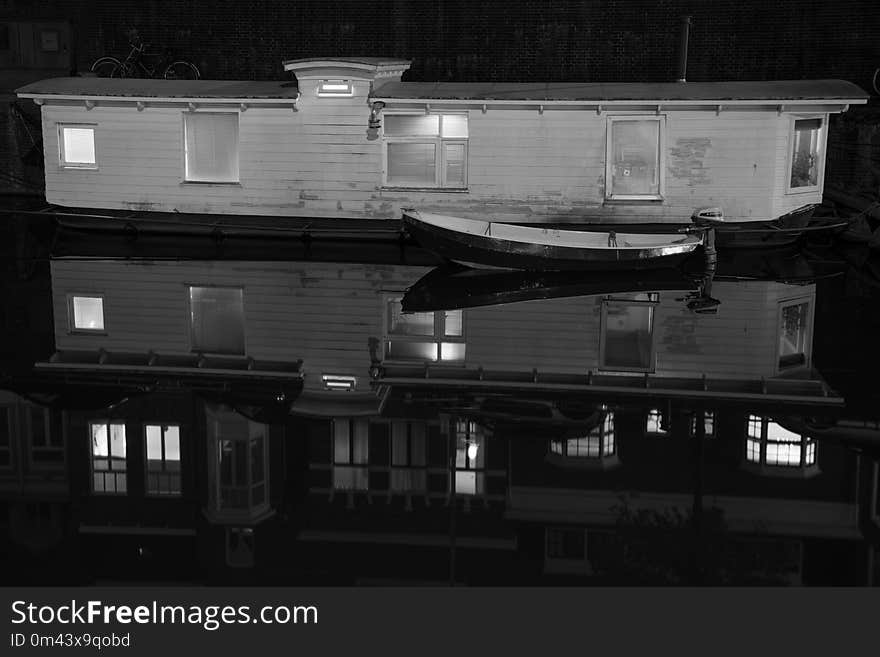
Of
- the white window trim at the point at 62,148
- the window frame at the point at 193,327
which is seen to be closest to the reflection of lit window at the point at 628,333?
the window frame at the point at 193,327

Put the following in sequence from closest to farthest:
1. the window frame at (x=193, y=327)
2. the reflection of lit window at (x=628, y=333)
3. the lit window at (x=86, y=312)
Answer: the reflection of lit window at (x=628, y=333), the window frame at (x=193, y=327), the lit window at (x=86, y=312)

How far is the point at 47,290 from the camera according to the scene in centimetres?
1579

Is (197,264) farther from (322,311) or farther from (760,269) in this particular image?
(760,269)

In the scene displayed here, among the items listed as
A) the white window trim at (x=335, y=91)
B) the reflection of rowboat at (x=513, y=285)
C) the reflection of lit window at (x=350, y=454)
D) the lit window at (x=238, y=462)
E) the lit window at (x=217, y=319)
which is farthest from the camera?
the white window trim at (x=335, y=91)

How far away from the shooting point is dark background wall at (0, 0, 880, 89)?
24219 millimetres

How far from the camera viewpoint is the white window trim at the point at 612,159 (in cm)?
1858

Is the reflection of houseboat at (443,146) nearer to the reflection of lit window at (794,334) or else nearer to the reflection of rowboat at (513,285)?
the reflection of rowboat at (513,285)

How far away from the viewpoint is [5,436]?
1001 cm

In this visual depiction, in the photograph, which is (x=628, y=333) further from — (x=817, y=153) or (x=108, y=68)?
(x=108, y=68)

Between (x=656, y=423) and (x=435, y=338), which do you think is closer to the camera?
(x=656, y=423)

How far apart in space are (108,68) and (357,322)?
1464 cm

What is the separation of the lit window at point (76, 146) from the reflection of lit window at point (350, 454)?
11623 millimetres

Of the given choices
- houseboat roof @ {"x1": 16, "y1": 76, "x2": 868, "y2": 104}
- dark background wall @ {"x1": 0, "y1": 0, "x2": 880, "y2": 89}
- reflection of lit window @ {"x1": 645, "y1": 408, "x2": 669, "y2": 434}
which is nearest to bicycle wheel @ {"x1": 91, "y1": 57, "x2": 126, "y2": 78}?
dark background wall @ {"x1": 0, "y1": 0, "x2": 880, "y2": 89}

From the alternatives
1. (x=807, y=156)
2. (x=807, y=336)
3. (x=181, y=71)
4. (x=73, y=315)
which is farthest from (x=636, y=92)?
(x=181, y=71)
